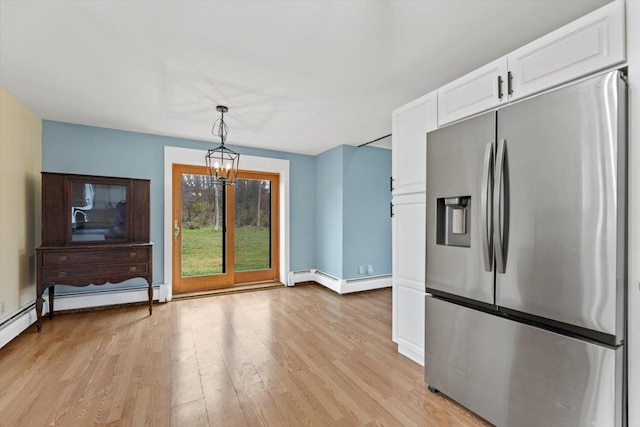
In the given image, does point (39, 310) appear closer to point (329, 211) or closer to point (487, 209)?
point (329, 211)

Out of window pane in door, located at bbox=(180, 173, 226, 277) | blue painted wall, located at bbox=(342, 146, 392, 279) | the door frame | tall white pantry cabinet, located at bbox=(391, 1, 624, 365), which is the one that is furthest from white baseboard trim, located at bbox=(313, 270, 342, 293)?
tall white pantry cabinet, located at bbox=(391, 1, 624, 365)

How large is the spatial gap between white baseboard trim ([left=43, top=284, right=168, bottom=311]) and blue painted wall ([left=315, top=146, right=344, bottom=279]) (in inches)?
96.2

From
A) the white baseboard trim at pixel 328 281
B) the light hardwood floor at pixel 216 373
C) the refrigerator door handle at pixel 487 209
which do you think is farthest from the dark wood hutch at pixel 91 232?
the refrigerator door handle at pixel 487 209

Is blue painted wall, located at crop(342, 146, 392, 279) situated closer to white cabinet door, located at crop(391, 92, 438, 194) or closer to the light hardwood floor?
the light hardwood floor

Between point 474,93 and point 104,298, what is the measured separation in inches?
182

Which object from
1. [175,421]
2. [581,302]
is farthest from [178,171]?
[581,302]

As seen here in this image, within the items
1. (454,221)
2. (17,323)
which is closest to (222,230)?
(17,323)

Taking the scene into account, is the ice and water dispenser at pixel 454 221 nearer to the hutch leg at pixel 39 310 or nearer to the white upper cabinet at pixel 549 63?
the white upper cabinet at pixel 549 63

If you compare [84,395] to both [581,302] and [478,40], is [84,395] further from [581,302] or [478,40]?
[478,40]

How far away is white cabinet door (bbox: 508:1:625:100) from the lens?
1.34 meters

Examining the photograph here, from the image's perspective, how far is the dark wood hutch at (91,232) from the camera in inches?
126

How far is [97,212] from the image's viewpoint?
358cm

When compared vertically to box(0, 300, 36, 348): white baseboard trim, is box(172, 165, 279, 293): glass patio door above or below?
above

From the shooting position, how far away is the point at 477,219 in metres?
1.74
